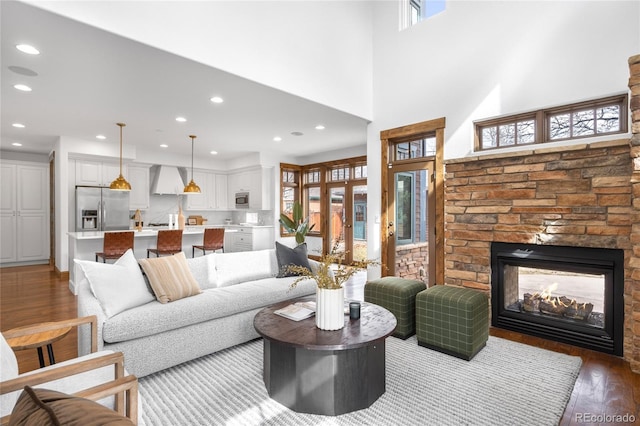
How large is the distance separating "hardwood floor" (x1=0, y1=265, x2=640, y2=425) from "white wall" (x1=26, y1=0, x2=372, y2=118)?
A: 9.10ft

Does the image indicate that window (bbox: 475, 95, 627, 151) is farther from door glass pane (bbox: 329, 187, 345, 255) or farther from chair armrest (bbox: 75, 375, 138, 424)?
door glass pane (bbox: 329, 187, 345, 255)

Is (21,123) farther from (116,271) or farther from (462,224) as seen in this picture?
(462,224)

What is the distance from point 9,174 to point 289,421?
28.6ft

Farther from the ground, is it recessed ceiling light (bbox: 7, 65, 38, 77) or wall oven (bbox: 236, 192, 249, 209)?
recessed ceiling light (bbox: 7, 65, 38, 77)

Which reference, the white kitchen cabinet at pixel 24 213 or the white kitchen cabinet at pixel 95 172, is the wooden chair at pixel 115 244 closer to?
the white kitchen cabinet at pixel 95 172

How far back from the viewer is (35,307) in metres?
4.18

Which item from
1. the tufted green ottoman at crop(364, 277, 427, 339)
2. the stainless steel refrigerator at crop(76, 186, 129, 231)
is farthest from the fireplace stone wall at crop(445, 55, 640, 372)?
the stainless steel refrigerator at crop(76, 186, 129, 231)

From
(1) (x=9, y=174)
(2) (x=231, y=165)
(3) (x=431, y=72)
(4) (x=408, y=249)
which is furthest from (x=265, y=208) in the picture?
(1) (x=9, y=174)

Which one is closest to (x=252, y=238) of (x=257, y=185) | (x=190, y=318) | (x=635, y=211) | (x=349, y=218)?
(x=257, y=185)

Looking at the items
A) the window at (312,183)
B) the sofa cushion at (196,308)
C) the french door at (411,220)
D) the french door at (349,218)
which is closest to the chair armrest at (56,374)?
the sofa cushion at (196,308)

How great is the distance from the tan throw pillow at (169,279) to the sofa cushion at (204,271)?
322 millimetres

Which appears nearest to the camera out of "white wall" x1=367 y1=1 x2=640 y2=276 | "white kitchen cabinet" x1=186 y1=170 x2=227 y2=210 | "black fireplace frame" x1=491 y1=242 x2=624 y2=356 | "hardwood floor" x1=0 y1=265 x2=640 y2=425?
"hardwood floor" x1=0 y1=265 x2=640 y2=425

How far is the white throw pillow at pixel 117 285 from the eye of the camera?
2404 mm

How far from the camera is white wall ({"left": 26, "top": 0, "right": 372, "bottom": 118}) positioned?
2.71 m
